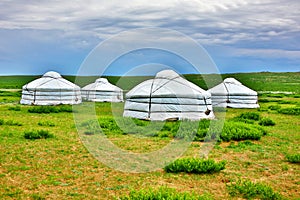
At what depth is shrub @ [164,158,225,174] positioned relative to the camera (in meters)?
7.35

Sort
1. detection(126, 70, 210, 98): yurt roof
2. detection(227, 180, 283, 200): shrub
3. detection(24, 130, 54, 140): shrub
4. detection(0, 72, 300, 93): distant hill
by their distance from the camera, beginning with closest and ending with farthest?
detection(227, 180, 283, 200): shrub < detection(24, 130, 54, 140): shrub < detection(126, 70, 210, 98): yurt roof < detection(0, 72, 300, 93): distant hill

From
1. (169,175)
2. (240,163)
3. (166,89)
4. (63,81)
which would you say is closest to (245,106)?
(166,89)

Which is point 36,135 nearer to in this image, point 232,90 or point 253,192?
point 253,192

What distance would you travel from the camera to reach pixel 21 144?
31.6ft

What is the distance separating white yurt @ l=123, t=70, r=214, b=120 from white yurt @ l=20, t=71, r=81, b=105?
30.1 ft

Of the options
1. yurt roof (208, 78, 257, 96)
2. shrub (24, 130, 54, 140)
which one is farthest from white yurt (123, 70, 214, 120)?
yurt roof (208, 78, 257, 96)

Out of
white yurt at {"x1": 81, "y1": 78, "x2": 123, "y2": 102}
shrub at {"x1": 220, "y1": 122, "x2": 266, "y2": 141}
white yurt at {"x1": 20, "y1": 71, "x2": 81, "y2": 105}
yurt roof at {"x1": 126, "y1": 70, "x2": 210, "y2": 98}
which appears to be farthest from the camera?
white yurt at {"x1": 81, "y1": 78, "x2": 123, "y2": 102}

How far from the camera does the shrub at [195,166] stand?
24.1ft

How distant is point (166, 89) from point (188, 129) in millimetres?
3948

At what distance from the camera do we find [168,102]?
15.3 metres

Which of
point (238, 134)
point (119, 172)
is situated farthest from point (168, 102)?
point (119, 172)

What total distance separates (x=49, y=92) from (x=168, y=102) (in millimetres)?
11147

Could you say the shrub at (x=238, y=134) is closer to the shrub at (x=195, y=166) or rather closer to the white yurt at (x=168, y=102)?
the shrub at (x=195, y=166)

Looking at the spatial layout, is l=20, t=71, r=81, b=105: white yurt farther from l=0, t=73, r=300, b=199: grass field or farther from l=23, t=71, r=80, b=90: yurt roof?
l=0, t=73, r=300, b=199: grass field
